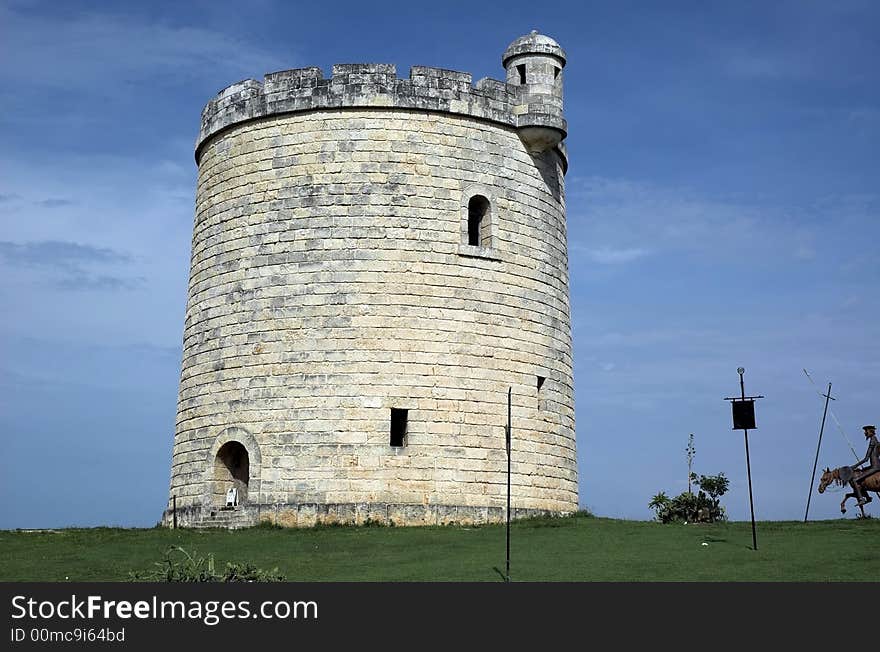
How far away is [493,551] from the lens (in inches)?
704

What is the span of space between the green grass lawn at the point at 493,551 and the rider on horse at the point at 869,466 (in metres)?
0.79

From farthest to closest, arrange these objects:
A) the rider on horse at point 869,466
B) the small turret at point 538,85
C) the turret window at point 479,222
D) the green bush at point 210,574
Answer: the small turret at point 538,85 < the turret window at point 479,222 < the rider on horse at point 869,466 < the green bush at point 210,574

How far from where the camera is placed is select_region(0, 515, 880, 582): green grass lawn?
15.3 meters

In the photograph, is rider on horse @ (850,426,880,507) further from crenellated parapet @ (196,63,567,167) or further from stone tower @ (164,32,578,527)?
crenellated parapet @ (196,63,567,167)

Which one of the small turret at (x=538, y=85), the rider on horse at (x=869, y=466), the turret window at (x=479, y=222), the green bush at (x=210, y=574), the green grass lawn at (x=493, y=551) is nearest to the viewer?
the green bush at (x=210, y=574)

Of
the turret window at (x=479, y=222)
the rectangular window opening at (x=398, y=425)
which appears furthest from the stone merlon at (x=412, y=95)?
the rectangular window opening at (x=398, y=425)

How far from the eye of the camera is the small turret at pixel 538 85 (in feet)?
80.0

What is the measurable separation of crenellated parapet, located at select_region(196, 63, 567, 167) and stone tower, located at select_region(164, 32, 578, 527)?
5cm

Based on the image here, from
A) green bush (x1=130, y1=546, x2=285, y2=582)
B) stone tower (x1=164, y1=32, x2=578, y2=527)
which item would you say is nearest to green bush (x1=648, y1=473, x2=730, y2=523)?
stone tower (x1=164, y1=32, x2=578, y2=527)

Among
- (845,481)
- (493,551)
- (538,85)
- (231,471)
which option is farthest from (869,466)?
(231,471)

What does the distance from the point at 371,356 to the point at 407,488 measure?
2761 millimetres

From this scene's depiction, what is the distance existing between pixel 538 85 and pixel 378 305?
21.4ft

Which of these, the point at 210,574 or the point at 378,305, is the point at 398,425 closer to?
the point at 378,305

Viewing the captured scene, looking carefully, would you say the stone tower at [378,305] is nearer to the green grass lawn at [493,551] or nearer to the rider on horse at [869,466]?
the green grass lawn at [493,551]
